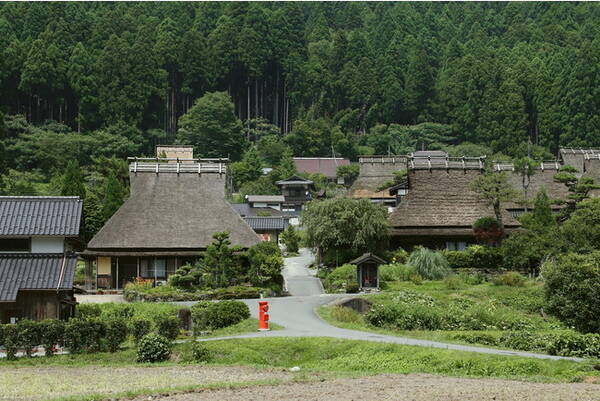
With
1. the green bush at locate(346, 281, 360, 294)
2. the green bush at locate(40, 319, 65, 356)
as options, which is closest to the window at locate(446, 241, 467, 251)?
the green bush at locate(346, 281, 360, 294)

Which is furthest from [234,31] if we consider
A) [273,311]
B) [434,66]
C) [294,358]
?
[294,358]

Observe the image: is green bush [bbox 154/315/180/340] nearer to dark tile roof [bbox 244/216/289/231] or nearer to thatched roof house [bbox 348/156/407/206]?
dark tile roof [bbox 244/216/289/231]

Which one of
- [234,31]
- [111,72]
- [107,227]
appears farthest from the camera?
[234,31]

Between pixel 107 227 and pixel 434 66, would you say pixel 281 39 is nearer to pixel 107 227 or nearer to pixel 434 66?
pixel 434 66

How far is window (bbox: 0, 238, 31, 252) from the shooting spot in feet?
101

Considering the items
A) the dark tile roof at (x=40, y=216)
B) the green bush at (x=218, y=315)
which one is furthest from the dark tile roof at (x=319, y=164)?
the green bush at (x=218, y=315)

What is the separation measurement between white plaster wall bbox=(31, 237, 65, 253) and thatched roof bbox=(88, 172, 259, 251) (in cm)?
1221

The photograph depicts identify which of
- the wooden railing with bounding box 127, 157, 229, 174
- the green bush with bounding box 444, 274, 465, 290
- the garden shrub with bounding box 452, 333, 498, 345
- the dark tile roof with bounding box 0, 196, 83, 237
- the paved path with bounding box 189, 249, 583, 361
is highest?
the wooden railing with bounding box 127, 157, 229, 174

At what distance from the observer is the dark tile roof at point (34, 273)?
2848 cm

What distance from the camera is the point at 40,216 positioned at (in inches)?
1224

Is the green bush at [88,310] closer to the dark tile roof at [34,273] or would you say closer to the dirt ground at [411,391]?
the dark tile roof at [34,273]

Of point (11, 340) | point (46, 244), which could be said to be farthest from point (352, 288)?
point (11, 340)

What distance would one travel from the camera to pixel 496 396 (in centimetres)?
1728

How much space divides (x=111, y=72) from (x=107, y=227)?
54177mm
